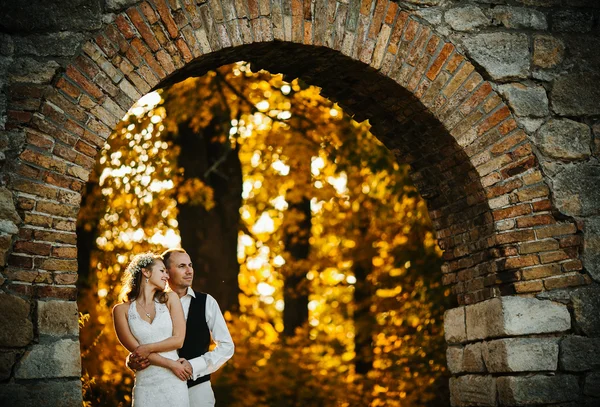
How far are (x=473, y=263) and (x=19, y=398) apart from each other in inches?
129

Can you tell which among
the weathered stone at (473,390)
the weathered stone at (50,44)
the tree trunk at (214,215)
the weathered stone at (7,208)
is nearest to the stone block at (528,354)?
the weathered stone at (473,390)

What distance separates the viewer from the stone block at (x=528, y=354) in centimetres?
505

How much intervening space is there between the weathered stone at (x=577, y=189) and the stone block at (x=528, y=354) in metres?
0.80

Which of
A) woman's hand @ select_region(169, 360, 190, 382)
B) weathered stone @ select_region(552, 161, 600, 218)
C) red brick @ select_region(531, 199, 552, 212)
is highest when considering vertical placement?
weathered stone @ select_region(552, 161, 600, 218)

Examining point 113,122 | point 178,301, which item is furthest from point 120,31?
point 178,301

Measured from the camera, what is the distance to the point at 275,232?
460 inches

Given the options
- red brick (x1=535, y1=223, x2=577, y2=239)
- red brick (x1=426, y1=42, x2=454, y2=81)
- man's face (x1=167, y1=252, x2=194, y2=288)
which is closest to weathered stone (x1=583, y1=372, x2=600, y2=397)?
red brick (x1=535, y1=223, x2=577, y2=239)

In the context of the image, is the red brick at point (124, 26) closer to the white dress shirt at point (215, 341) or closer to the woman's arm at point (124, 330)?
the woman's arm at point (124, 330)

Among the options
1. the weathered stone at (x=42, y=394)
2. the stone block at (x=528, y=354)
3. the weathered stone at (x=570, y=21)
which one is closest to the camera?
the weathered stone at (x=42, y=394)

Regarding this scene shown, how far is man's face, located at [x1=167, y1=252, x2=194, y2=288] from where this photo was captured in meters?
5.23

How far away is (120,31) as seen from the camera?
4.45m

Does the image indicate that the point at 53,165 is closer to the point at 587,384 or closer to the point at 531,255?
the point at 531,255

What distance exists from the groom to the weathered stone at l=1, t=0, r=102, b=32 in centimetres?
172

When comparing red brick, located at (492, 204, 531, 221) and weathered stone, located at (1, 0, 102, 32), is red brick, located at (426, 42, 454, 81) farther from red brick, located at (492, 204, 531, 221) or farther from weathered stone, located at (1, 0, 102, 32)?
weathered stone, located at (1, 0, 102, 32)
